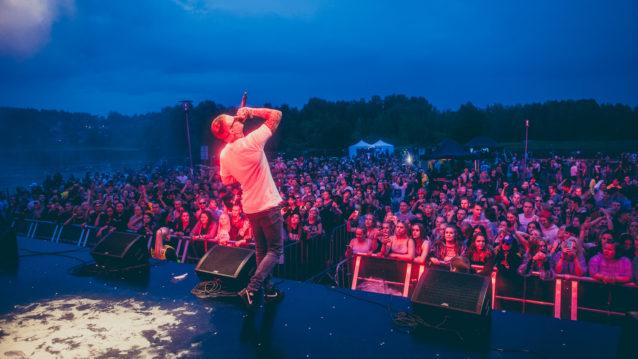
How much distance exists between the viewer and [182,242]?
19.9 ft

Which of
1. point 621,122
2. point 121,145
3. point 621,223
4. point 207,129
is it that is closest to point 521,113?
point 621,122

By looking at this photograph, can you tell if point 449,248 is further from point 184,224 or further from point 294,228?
point 184,224

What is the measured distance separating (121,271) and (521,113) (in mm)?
69848

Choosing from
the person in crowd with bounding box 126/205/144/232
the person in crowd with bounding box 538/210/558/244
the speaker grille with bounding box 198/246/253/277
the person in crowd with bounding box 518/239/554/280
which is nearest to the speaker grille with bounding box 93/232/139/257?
the speaker grille with bounding box 198/246/253/277

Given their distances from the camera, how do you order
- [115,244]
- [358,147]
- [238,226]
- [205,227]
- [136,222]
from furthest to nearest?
[358,147], [136,222], [205,227], [238,226], [115,244]

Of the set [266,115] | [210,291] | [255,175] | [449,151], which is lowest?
[210,291]

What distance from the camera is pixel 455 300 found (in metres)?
2.38

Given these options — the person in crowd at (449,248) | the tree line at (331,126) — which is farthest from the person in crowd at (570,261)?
the tree line at (331,126)

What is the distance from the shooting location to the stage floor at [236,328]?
2203 mm

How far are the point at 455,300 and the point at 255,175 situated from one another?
4.92 ft

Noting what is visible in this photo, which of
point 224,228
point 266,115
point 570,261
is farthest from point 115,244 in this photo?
point 570,261

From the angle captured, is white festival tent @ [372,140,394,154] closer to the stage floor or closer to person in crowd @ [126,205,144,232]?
person in crowd @ [126,205,144,232]

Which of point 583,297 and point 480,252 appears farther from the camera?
point 480,252

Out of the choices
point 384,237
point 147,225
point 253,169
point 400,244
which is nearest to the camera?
point 253,169
